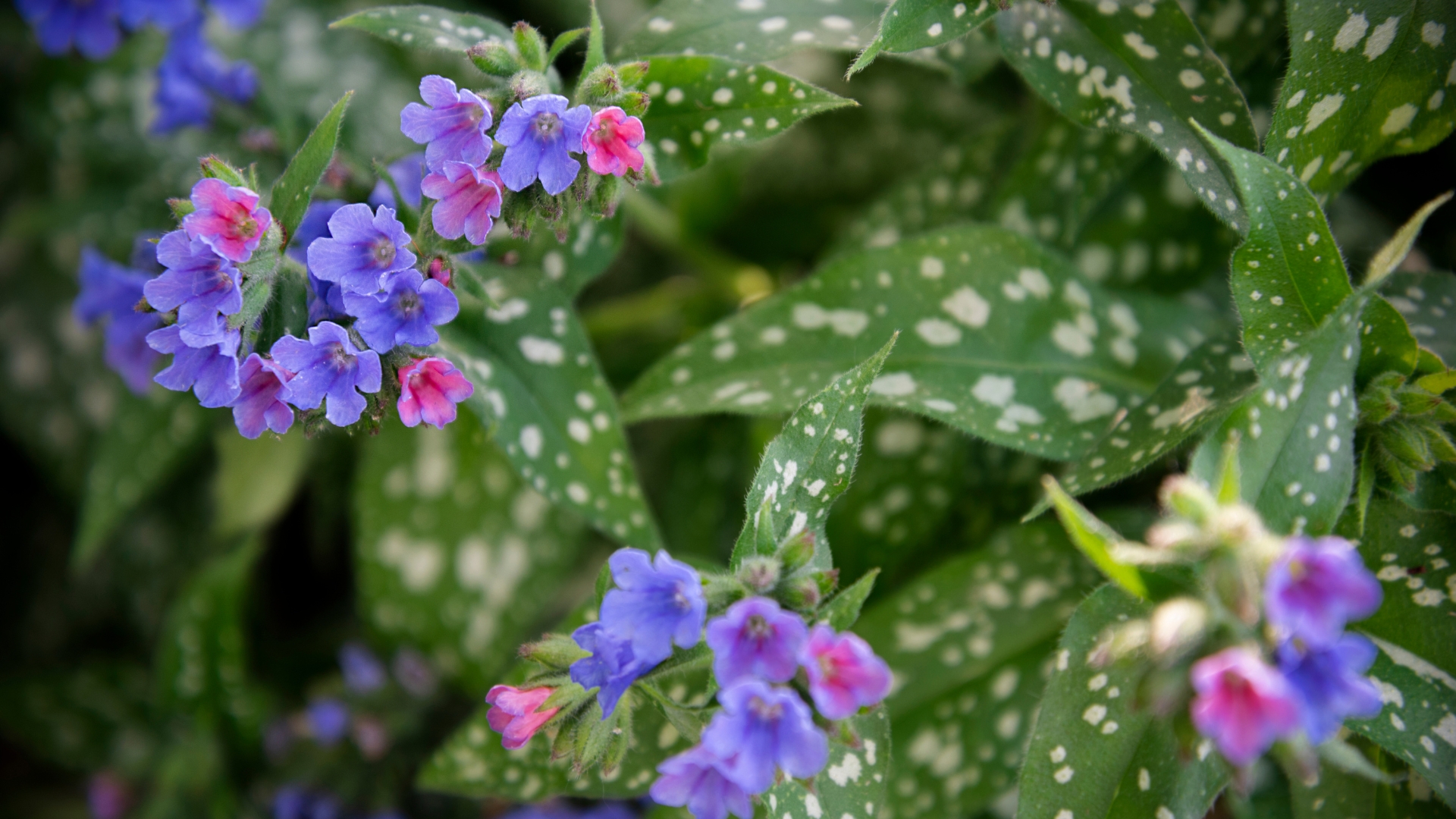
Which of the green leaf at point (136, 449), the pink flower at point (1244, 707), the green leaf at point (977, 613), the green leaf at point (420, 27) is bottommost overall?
the green leaf at point (136, 449)

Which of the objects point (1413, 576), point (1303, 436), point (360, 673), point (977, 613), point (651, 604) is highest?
point (1303, 436)

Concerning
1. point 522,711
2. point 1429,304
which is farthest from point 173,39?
point 1429,304

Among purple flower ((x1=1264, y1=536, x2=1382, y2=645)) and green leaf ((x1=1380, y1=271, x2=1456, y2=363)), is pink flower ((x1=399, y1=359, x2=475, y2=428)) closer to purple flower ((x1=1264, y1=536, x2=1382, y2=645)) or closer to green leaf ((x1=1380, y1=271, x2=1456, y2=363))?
purple flower ((x1=1264, y1=536, x2=1382, y2=645))

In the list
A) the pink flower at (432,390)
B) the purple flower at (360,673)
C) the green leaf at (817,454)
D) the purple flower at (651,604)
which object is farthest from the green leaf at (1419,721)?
the purple flower at (360,673)

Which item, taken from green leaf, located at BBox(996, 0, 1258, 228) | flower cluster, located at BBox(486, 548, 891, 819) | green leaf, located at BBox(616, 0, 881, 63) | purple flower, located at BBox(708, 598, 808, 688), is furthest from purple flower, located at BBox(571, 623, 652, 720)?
green leaf, located at BBox(996, 0, 1258, 228)

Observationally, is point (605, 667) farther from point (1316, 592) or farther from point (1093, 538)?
point (1316, 592)

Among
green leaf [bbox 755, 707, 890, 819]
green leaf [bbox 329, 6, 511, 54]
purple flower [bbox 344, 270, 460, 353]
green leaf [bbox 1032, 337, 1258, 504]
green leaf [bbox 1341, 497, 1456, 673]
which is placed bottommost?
green leaf [bbox 755, 707, 890, 819]

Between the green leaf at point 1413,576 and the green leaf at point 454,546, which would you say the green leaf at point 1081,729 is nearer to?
the green leaf at point 1413,576
